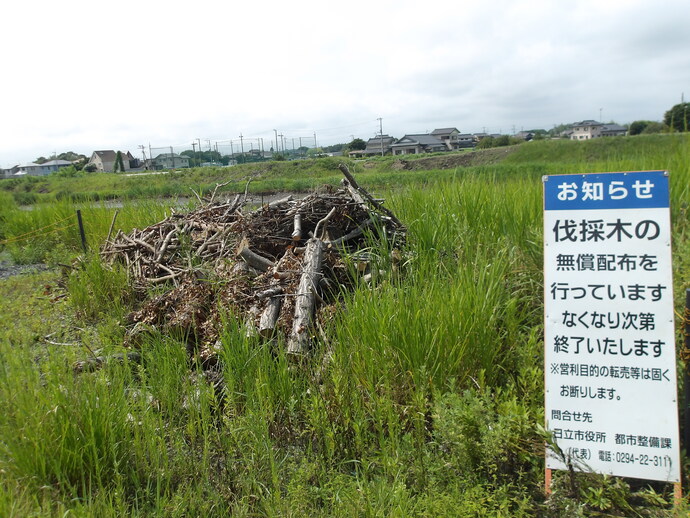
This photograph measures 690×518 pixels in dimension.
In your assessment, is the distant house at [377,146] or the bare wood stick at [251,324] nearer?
the bare wood stick at [251,324]

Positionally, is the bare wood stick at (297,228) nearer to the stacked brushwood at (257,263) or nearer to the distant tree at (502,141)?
the stacked brushwood at (257,263)

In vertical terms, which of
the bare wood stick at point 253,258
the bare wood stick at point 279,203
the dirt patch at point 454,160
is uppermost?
the dirt patch at point 454,160

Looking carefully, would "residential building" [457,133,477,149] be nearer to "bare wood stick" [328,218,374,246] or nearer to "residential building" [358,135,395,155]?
"residential building" [358,135,395,155]

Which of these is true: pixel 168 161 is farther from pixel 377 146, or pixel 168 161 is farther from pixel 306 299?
pixel 306 299

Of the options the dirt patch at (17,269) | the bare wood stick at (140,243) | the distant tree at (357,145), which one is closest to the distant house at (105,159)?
the distant tree at (357,145)

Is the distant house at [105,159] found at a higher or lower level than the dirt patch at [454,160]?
higher

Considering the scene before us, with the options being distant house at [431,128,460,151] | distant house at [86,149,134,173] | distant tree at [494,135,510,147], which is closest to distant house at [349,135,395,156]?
distant house at [431,128,460,151]

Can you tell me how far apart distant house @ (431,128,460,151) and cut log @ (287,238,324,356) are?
75.8 metres

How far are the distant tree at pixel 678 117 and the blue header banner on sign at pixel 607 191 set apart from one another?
407cm

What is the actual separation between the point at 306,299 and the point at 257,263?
1.13 m

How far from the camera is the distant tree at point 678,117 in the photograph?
555 centimetres

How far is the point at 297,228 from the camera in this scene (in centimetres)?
536

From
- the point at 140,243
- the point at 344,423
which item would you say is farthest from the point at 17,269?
the point at 344,423

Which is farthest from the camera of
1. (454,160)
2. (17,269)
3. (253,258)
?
(454,160)
